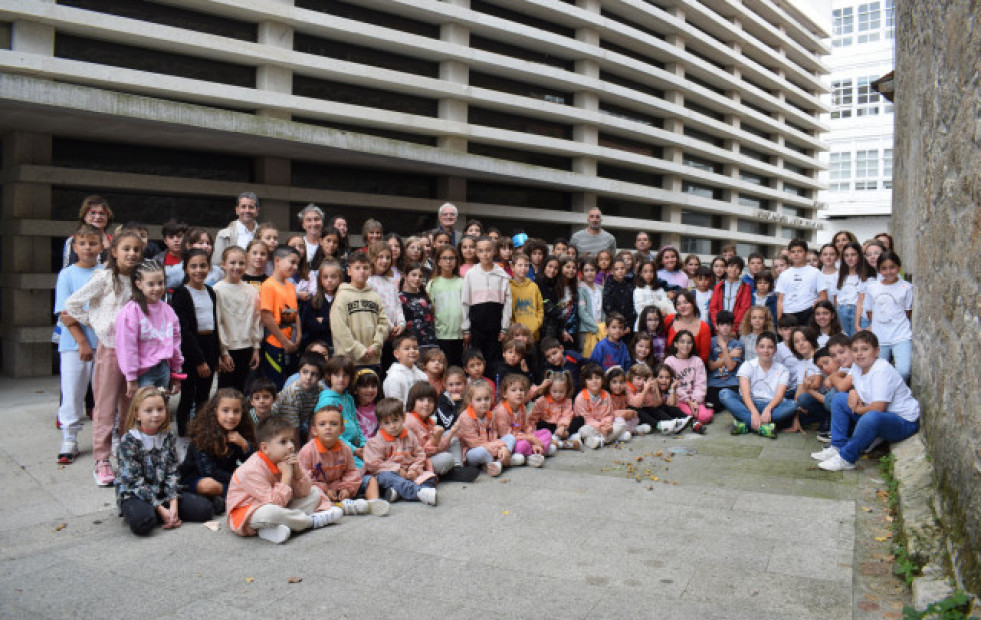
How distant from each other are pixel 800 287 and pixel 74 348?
8.52 metres

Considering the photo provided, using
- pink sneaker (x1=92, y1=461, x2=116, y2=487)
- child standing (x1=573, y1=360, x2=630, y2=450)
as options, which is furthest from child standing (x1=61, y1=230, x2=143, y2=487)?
child standing (x1=573, y1=360, x2=630, y2=450)

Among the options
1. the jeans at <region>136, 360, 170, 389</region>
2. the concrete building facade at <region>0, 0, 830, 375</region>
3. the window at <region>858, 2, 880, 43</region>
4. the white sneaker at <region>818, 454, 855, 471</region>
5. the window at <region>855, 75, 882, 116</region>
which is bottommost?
the white sneaker at <region>818, 454, 855, 471</region>

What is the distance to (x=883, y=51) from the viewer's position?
39812mm

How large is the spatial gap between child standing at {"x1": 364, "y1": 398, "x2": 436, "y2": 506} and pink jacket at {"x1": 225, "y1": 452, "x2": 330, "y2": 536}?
90cm

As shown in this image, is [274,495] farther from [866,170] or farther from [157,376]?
[866,170]

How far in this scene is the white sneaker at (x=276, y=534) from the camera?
4652 mm

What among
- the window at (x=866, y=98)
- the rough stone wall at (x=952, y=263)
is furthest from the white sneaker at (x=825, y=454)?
the window at (x=866, y=98)

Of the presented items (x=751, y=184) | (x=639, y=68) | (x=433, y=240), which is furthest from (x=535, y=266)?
(x=751, y=184)

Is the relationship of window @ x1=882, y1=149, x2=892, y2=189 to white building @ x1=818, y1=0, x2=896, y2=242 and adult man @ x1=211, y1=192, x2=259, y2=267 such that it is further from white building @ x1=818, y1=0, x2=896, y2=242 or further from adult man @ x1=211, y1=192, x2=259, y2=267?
adult man @ x1=211, y1=192, x2=259, y2=267

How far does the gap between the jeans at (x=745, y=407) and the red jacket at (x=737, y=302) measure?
5.78 ft

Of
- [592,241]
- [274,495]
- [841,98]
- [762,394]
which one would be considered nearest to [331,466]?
[274,495]

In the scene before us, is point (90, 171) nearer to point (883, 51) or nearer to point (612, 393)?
point (612, 393)

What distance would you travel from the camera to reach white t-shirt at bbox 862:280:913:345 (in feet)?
25.8

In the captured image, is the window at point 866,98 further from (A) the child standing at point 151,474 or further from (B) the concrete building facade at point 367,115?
(A) the child standing at point 151,474
